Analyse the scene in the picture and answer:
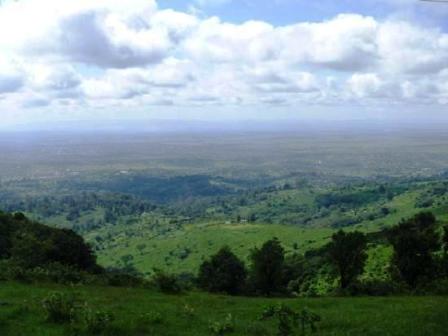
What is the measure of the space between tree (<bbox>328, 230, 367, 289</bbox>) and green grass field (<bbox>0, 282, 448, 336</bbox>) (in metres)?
14.1

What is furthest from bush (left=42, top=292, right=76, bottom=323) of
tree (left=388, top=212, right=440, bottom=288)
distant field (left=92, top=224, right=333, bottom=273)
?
distant field (left=92, top=224, right=333, bottom=273)

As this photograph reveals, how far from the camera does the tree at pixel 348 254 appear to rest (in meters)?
42.1

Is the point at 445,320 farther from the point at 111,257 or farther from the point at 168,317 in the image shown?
the point at 111,257

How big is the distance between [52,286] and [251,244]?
12559cm

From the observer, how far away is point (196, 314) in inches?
839

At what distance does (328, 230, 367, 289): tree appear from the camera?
42.1 metres

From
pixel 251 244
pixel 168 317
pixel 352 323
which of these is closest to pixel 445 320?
pixel 352 323

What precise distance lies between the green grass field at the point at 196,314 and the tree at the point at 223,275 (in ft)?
53.0

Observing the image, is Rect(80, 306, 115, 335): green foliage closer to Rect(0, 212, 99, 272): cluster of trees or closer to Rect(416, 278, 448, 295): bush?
Rect(0, 212, 99, 272): cluster of trees

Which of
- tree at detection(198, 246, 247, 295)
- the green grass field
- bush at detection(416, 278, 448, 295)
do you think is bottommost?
tree at detection(198, 246, 247, 295)

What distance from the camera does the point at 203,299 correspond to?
1056 inches

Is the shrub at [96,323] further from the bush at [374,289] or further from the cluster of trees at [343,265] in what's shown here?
the cluster of trees at [343,265]

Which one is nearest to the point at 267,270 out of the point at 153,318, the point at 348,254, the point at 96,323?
the point at 348,254

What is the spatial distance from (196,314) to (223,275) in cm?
2340
